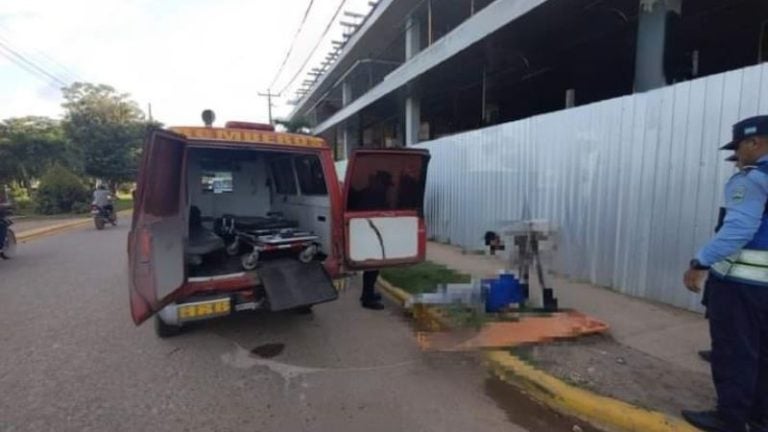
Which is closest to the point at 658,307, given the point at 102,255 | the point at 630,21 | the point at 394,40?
the point at 630,21

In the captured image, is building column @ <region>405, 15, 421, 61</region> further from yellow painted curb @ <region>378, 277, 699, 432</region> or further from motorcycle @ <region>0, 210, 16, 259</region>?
yellow painted curb @ <region>378, 277, 699, 432</region>

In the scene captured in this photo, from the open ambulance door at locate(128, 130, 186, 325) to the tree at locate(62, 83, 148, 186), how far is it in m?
30.9

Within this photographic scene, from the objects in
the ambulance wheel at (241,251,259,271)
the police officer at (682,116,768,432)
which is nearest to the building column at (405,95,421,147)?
the ambulance wheel at (241,251,259,271)

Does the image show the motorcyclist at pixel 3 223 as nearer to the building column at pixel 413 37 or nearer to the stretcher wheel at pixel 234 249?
the stretcher wheel at pixel 234 249

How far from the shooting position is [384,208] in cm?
547

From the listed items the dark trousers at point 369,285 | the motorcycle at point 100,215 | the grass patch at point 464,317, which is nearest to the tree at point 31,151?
the motorcycle at point 100,215

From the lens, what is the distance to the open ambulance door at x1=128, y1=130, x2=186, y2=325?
3871 millimetres

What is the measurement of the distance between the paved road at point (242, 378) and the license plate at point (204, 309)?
1.41 feet

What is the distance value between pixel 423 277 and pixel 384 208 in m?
1.87

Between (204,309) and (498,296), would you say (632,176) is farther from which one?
(204,309)

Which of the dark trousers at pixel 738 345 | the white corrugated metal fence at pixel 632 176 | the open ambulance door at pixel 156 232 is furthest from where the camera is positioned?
the white corrugated metal fence at pixel 632 176

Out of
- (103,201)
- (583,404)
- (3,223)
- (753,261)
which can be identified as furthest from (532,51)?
(103,201)

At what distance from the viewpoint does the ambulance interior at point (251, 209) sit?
523 cm

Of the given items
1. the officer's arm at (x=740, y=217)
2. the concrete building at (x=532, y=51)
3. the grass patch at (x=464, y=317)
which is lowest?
the grass patch at (x=464, y=317)
